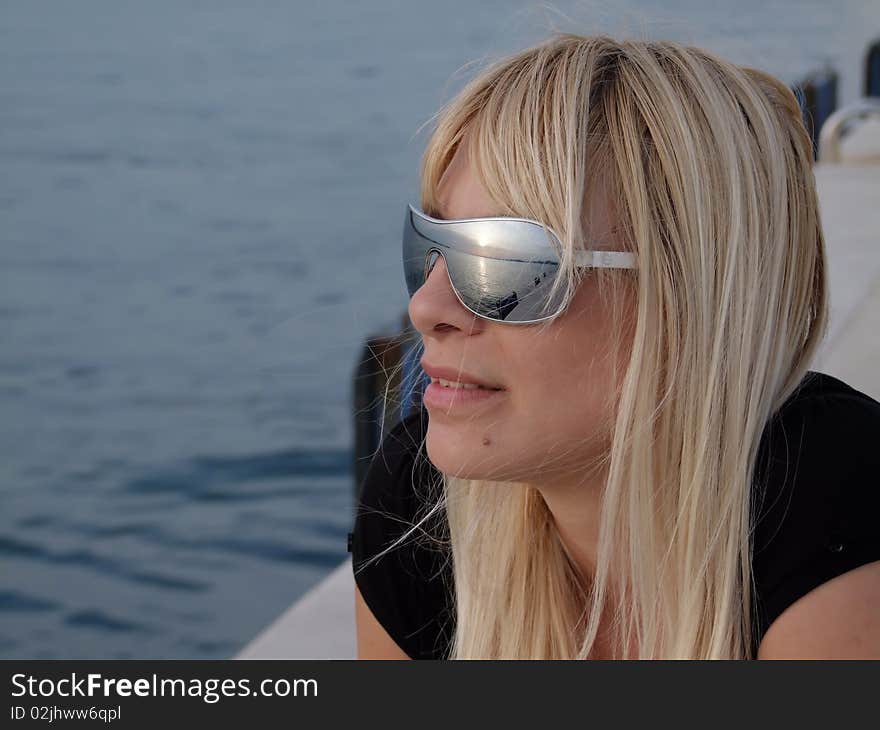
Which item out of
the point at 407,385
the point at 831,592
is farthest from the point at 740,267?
the point at 407,385

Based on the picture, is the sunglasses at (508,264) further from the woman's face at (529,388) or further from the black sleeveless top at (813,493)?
the black sleeveless top at (813,493)

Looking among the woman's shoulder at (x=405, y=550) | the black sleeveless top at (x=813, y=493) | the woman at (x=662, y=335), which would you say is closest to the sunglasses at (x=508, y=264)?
the woman at (x=662, y=335)

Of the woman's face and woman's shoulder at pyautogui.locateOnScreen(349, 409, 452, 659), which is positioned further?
woman's shoulder at pyautogui.locateOnScreen(349, 409, 452, 659)

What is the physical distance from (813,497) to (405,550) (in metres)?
0.64

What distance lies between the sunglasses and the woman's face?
19mm

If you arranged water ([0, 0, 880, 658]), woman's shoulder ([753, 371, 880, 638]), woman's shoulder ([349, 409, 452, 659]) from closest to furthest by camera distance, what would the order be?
1. woman's shoulder ([753, 371, 880, 638])
2. woman's shoulder ([349, 409, 452, 659])
3. water ([0, 0, 880, 658])

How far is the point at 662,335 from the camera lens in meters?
1.58

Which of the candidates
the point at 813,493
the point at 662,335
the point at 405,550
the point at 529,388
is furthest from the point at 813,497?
the point at 405,550

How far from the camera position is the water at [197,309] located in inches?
284

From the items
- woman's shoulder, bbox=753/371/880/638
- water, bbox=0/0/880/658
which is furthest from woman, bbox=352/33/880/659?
water, bbox=0/0/880/658

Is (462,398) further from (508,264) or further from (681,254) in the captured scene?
(681,254)

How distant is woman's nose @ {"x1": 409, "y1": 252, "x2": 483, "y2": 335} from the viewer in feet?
5.34

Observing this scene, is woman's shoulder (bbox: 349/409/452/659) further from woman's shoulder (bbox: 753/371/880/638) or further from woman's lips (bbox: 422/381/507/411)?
woman's shoulder (bbox: 753/371/880/638)
